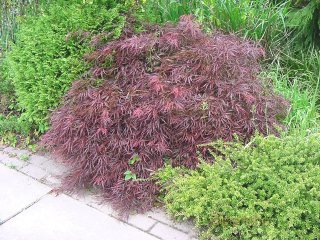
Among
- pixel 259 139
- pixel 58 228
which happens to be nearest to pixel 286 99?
pixel 259 139

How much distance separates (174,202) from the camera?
249 cm

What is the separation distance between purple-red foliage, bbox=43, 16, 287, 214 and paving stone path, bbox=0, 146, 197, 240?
12 centimetres

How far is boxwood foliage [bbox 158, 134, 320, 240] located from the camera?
2.18 m

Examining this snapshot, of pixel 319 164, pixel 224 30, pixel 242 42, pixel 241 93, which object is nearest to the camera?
pixel 319 164

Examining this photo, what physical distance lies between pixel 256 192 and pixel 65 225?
1.28 m

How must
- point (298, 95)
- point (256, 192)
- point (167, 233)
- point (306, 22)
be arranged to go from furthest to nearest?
point (306, 22), point (298, 95), point (167, 233), point (256, 192)

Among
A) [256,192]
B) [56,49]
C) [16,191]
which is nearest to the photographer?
[256,192]

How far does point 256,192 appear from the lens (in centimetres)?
228

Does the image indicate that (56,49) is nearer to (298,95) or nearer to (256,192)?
(256,192)

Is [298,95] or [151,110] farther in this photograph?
[298,95]

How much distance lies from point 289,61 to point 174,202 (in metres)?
2.37

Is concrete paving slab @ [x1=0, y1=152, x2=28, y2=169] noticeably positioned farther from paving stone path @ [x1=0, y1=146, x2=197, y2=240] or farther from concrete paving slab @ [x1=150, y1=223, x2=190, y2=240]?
concrete paving slab @ [x1=150, y1=223, x2=190, y2=240]

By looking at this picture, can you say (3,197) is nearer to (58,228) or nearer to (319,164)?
(58,228)

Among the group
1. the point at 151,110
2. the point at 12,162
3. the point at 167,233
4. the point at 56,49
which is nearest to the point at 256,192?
the point at 167,233
